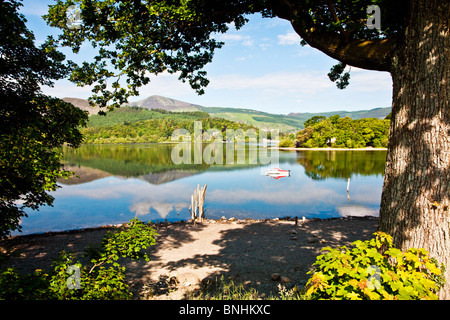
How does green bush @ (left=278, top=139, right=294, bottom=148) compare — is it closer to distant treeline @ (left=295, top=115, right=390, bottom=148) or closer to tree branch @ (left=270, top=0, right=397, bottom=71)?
distant treeline @ (left=295, top=115, right=390, bottom=148)

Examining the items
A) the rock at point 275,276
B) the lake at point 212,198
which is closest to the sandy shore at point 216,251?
the rock at point 275,276

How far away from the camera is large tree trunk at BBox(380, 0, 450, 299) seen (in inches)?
131

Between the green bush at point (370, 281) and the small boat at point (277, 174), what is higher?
the green bush at point (370, 281)

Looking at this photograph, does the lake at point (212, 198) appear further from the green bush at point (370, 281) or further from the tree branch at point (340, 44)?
the green bush at point (370, 281)

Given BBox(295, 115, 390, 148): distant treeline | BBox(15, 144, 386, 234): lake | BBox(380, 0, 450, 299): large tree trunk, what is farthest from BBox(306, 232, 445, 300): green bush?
BBox(295, 115, 390, 148): distant treeline

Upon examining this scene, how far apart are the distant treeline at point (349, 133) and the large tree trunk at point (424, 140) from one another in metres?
92.4

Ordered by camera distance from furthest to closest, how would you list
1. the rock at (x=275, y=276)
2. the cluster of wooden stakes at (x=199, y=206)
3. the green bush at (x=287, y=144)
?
1. the green bush at (x=287, y=144)
2. the cluster of wooden stakes at (x=199, y=206)
3. the rock at (x=275, y=276)

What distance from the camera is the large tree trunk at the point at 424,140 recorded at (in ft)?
10.9

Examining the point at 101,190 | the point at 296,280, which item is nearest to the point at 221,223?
the point at 296,280

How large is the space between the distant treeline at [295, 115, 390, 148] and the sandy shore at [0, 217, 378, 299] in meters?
80.5

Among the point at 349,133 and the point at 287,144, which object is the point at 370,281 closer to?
the point at 349,133

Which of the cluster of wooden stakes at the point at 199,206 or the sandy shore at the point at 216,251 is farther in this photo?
the cluster of wooden stakes at the point at 199,206

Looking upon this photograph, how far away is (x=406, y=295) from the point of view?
7.14 feet

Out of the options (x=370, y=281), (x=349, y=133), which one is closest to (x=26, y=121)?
(x=370, y=281)
